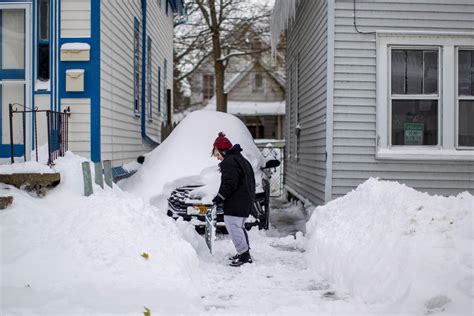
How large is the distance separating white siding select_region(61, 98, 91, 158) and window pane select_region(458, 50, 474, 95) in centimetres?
670

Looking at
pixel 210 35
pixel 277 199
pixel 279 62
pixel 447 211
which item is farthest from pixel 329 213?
pixel 279 62

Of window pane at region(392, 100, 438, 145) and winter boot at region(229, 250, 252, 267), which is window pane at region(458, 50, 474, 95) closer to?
window pane at region(392, 100, 438, 145)

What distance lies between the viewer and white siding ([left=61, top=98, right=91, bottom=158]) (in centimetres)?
808

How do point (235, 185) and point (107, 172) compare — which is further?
point (107, 172)

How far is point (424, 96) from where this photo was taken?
30.5ft

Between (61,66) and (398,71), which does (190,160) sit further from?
(398,71)

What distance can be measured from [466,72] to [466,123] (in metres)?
0.96

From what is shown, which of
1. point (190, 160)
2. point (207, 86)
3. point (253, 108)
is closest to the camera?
point (190, 160)

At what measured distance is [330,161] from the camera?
917 cm

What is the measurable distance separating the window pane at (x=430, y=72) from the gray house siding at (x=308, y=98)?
1863 millimetres

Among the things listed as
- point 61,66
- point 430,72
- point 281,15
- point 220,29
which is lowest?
point 61,66

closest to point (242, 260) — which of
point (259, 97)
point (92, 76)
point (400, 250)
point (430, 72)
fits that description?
point (400, 250)

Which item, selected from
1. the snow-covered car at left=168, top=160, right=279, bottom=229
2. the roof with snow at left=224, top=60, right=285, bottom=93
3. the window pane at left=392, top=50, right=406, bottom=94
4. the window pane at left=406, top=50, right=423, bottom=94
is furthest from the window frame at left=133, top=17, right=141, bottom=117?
the roof with snow at left=224, top=60, right=285, bottom=93

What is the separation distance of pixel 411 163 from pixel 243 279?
4.49m
